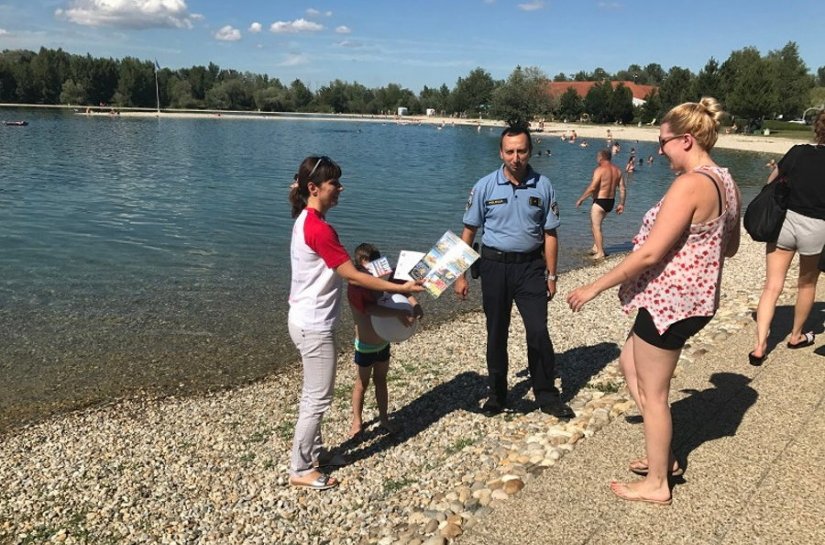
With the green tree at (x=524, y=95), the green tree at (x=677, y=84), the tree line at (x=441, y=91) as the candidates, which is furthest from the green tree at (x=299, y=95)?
the green tree at (x=677, y=84)

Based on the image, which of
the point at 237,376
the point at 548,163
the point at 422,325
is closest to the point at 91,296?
the point at 237,376

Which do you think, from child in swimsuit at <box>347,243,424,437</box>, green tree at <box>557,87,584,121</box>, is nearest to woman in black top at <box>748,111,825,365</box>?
child in swimsuit at <box>347,243,424,437</box>

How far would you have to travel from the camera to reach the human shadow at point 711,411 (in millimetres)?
4480

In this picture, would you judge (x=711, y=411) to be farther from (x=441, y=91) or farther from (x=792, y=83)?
(x=441, y=91)

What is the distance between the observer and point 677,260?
3.33 metres

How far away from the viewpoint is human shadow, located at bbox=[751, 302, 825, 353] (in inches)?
261

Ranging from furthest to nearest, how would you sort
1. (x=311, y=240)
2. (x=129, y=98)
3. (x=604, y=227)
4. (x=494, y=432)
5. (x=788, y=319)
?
(x=129, y=98) < (x=604, y=227) < (x=788, y=319) < (x=494, y=432) < (x=311, y=240)

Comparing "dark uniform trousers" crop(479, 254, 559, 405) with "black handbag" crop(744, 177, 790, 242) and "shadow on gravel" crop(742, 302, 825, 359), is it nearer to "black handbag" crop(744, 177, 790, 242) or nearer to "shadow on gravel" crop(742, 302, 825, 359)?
"black handbag" crop(744, 177, 790, 242)

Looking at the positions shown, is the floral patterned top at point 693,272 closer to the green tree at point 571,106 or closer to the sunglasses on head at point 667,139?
the sunglasses on head at point 667,139

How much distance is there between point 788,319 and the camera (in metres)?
7.39

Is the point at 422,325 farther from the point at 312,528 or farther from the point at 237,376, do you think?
the point at 312,528

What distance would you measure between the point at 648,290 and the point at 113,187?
26360 millimetres

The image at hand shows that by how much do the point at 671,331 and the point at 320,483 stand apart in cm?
267

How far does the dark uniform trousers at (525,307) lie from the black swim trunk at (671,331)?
1.54 m
